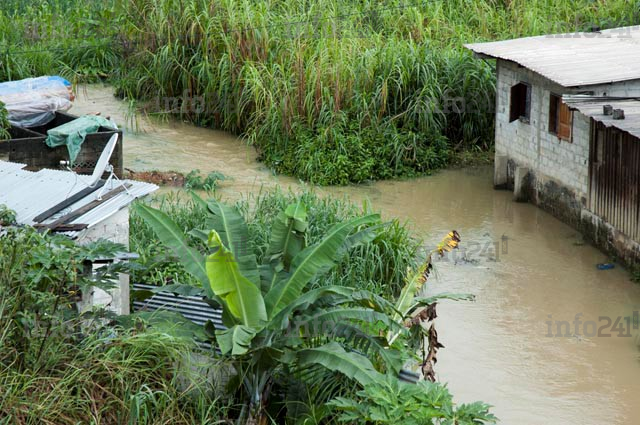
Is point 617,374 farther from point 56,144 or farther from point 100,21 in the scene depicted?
point 100,21

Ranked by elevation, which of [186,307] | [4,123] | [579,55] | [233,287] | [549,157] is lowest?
[186,307]

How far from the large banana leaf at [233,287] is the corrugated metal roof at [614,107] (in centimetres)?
553

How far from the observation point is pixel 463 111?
17.1m

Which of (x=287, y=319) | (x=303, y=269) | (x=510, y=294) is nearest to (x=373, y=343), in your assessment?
(x=287, y=319)

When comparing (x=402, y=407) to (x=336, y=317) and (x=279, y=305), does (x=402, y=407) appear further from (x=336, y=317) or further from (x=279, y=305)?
(x=279, y=305)

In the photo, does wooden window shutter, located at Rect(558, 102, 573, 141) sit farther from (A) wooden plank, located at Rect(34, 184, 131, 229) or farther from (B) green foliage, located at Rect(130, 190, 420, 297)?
(A) wooden plank, located at Rect(34, 184, 131, 229)

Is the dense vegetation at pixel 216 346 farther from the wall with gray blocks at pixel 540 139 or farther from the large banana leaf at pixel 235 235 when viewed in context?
the wall with gray blocks at pixel 540 139

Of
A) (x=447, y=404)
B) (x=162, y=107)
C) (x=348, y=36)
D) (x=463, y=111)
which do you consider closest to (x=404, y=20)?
(x=348, y=36)

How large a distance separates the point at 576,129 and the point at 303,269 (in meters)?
7.23

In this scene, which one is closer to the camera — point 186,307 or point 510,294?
point 186,307

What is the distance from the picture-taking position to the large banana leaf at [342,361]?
22.2 feet

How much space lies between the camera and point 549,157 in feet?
46.6

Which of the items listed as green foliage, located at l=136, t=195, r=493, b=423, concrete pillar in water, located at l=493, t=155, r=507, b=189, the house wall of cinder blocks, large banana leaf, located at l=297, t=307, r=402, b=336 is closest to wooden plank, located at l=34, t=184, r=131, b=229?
green foliage, located at l=136, t=195, r=493, b=423

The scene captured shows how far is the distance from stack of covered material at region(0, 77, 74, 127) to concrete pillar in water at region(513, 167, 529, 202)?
6895mm
